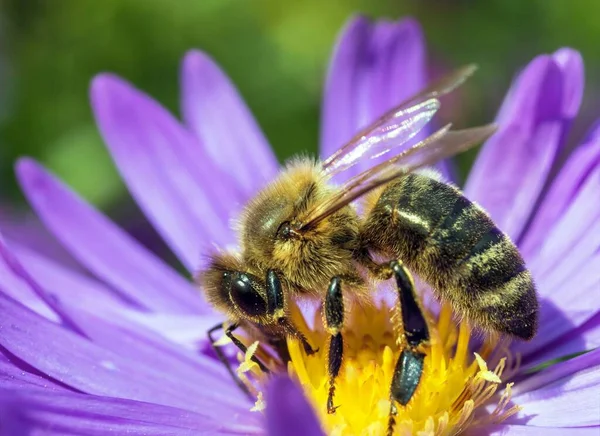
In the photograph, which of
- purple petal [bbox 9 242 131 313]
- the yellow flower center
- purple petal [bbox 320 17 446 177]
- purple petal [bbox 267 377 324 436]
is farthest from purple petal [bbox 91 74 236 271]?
purple petal [bbox 267 377 324 436]

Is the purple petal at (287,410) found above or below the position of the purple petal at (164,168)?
below

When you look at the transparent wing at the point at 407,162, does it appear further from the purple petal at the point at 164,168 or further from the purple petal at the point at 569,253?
the purple petal at the point at 164,168

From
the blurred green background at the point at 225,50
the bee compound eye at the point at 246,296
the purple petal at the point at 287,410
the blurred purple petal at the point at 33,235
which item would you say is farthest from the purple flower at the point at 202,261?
the blurred green background at the point at 225,50

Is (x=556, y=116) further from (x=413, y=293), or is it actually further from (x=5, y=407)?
(x=5, y=407)

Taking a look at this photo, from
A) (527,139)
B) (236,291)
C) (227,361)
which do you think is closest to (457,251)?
(236,291)

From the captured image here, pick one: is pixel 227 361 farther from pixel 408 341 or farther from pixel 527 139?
pixel 527 139

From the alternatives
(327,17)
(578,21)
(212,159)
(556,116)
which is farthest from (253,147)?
(578,21)
